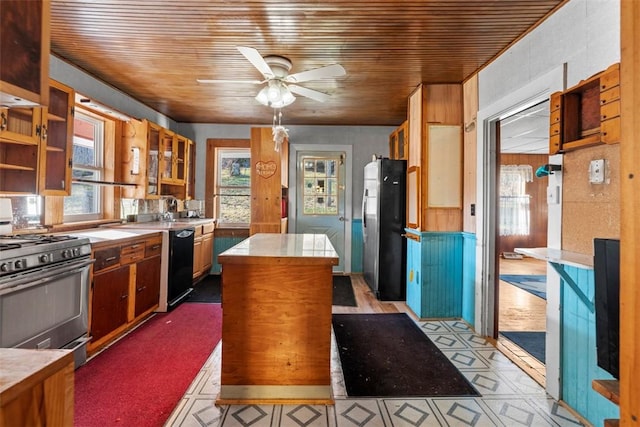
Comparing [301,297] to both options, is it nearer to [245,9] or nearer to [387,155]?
[245,9]

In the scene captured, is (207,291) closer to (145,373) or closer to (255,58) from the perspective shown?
(145,373)

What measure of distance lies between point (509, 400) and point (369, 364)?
0.91 metres

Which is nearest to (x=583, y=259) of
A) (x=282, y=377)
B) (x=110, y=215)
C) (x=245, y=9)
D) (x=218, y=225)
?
(x=282, y=377)

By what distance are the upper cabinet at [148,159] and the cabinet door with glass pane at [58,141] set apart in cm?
113

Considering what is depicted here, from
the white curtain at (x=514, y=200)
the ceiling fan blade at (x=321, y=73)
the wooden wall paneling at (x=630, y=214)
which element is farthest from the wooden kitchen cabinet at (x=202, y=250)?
the white curtain at (x=514, y=200)

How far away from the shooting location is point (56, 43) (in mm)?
2633

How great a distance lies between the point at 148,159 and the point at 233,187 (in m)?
1.68

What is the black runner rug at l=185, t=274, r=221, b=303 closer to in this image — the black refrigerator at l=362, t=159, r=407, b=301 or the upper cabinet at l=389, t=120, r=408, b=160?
the black refrigerator at l=362, t=159, r=407, b=301

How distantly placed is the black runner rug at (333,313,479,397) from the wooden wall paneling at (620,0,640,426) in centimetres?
154

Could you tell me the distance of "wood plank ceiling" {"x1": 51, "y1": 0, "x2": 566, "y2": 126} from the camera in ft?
6.95

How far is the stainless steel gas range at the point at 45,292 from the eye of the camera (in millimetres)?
1706

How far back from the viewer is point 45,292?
6.35 feet

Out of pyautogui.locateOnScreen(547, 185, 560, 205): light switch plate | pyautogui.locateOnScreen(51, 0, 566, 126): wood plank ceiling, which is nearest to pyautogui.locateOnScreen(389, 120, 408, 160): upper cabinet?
pyautogui.locateOnScreen(51, 0, 566, 126): wood plank ceiling

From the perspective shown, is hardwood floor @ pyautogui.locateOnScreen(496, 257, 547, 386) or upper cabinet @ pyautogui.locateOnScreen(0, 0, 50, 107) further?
hardwood floor @ pyautogui.locateOnScreen(496, 257, 547, 386)
